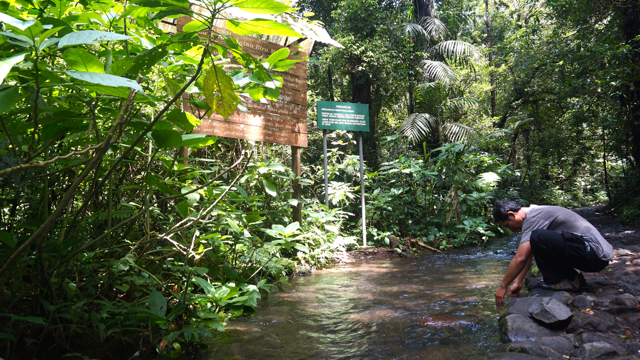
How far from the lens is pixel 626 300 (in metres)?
2.60

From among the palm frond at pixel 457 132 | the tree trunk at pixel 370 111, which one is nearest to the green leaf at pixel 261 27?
the tree trunk at pixel 370 111

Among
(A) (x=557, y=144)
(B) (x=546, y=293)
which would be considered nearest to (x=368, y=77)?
(A) (x=557, y=144)

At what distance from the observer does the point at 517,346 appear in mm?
2121

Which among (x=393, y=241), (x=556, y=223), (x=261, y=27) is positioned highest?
(x=261, y=27)

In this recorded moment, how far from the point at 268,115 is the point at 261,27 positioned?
391cm

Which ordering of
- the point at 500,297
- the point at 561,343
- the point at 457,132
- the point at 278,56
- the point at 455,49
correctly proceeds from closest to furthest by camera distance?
the point at 278,56 < the point at 561,343 < the point at 500,297 < the point at 457,132 < the point at 455,49

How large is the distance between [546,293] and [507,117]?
42.5 ft

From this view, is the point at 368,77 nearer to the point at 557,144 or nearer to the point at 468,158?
the point at 468,158

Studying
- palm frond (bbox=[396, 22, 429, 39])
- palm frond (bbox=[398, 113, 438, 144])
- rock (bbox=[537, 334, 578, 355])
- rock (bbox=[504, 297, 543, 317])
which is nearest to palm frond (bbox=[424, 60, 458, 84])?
palm frond (bbox=[396, 22, 429, 39])

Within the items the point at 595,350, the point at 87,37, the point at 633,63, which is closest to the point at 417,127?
the point at 633,63

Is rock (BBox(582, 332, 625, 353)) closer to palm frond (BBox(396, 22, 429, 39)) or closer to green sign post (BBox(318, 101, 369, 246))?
green sign post (BBox(318, 101, 369, 246))

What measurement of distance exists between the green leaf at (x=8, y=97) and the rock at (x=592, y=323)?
286cm

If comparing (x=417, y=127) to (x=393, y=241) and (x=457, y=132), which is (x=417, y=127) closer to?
(x=457, y=132)

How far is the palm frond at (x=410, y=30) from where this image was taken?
10102 millimetres
